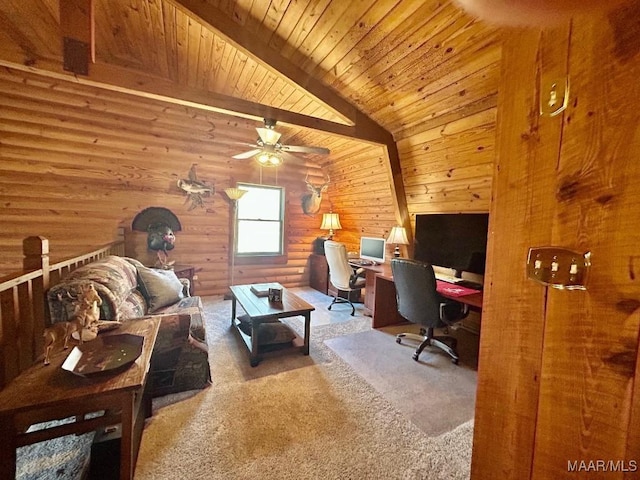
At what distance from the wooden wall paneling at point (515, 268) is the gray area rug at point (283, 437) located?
0.97 metres

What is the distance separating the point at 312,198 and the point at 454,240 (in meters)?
2.85

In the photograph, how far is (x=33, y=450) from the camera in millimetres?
1453

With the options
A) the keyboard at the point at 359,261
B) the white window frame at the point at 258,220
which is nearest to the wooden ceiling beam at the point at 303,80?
the keyboard at the point at 359,261

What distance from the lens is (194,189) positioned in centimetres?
415

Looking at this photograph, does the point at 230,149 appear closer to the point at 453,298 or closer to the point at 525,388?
the point at 453,298

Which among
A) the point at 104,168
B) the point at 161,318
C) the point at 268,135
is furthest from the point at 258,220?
the point at 161,318

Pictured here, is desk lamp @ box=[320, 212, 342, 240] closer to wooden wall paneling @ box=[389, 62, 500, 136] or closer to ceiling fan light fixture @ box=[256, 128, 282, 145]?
wooden wall paneling @ box=[389, 62, 500, 136]

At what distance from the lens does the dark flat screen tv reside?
2.66 metres

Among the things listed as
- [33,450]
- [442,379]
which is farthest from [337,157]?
[33,450]

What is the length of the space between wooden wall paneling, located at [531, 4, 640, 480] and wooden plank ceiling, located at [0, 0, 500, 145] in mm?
1695

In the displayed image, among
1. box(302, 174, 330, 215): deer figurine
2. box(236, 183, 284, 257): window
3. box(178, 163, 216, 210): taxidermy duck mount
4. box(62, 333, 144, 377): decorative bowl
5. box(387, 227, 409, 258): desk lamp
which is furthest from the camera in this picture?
box(302, 174, 330, 215): deer figurine

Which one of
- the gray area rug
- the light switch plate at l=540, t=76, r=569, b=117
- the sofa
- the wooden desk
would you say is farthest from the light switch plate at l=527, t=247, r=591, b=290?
the wooden desk

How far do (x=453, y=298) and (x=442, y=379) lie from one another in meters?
0.69

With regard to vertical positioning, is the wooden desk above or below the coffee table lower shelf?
above
